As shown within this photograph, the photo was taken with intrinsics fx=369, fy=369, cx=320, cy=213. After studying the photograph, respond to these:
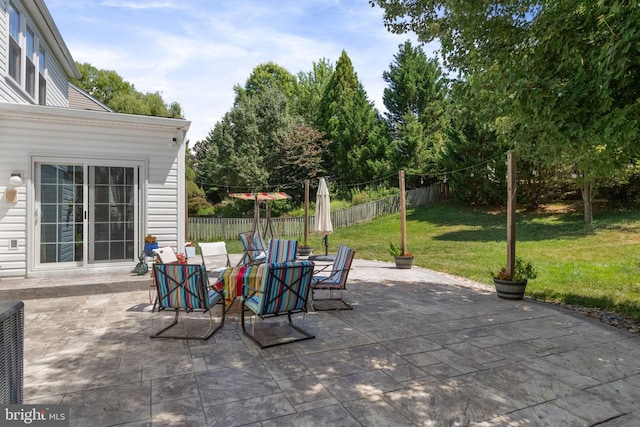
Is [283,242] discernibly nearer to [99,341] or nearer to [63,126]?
[99,341]

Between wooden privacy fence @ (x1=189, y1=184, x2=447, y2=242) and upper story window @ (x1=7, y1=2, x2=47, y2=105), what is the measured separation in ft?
25.6

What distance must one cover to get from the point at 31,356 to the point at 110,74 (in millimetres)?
31110

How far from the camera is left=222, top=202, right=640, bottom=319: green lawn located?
22.5 ft

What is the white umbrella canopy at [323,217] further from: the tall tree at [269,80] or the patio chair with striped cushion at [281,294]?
the tall tree at [269,80]

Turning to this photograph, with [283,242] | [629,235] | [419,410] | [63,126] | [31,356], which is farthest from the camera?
[629,235]

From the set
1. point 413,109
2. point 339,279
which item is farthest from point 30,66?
point 413,109

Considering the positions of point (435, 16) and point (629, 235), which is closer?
point (435, 16)

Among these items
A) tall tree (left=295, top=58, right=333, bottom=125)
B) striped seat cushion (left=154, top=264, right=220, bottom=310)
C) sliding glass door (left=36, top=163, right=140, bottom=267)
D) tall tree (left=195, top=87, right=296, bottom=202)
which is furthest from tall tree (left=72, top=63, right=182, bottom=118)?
striped seat cushion (left=154, top=264, right=220, bottom=310)

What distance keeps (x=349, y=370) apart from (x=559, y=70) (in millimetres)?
3920

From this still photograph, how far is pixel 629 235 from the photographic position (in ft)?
39.9

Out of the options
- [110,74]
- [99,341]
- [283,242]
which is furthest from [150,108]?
[99,341]

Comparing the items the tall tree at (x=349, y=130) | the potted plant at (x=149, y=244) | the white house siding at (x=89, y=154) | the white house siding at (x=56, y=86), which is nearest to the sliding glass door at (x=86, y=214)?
the white house siding at (x=89, y=154)

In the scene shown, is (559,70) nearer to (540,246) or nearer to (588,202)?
(540,246)

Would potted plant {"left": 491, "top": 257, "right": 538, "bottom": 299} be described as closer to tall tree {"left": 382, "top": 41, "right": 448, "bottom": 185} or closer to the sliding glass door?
the sliding glass door
